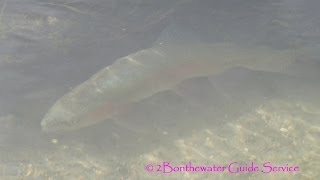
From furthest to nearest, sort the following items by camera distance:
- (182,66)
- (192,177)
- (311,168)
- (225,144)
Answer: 1. (182,66)
2. (225,144)
3. (192,177)
4. (311,168)

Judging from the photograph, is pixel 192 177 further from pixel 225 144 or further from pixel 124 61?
pixel 124 61

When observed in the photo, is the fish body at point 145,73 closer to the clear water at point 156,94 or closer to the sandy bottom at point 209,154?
the clear water at point 156,94

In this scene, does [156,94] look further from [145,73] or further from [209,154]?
[209,154]

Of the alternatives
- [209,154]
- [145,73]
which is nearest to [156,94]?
[145,73]

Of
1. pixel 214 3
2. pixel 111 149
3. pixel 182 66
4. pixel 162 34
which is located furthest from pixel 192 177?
pixel 214 3

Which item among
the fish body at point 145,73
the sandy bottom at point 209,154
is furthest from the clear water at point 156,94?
the fish body at point 145,73

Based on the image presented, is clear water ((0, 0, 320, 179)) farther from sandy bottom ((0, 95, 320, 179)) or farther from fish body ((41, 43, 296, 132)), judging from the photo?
fish body ((41, 43, 296, 132))
